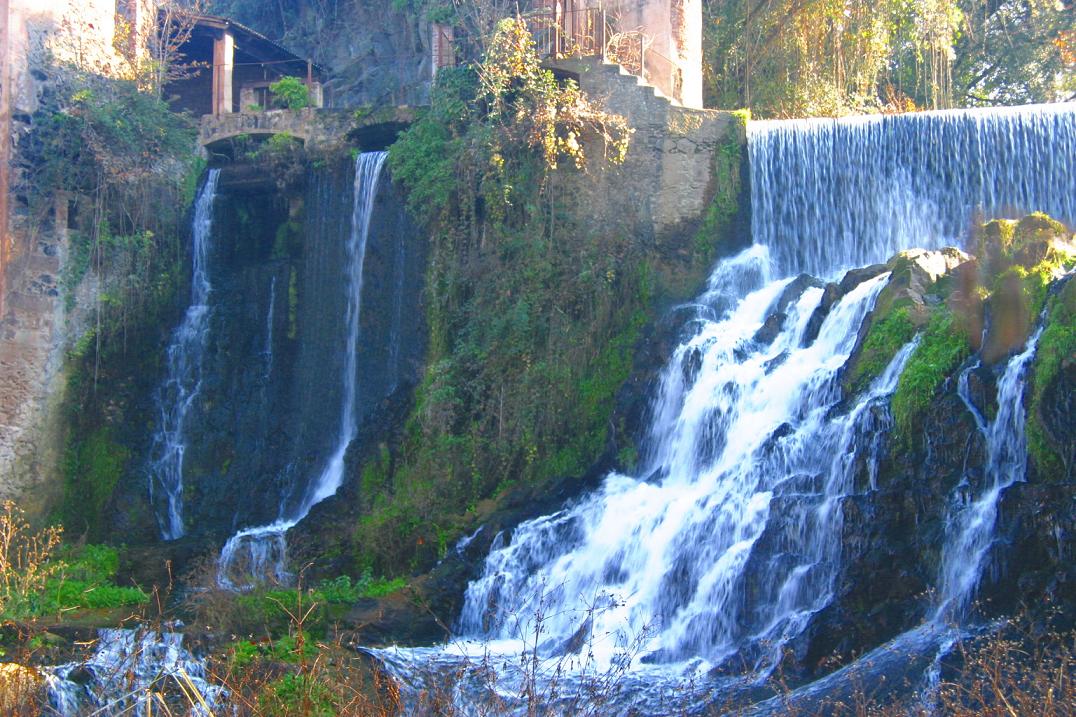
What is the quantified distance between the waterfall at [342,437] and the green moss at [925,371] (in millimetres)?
8154

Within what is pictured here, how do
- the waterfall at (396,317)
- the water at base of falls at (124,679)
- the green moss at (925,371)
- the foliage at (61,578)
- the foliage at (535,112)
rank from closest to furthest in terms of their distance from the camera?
1. the water at base of falls at (124,679)
2. the green moss at (925,371)
3. the foliage at (61,578)
4. the foliage at (535,112)
5. the waterfall at (396,317)

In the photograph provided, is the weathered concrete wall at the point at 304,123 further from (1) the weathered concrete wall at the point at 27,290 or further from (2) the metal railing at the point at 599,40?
(1) the weathered concrete wall at the point at 27,290

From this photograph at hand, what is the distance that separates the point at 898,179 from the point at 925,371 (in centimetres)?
668

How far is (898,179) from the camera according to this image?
20.0m

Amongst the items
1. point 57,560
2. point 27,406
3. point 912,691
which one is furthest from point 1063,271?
point 27,406

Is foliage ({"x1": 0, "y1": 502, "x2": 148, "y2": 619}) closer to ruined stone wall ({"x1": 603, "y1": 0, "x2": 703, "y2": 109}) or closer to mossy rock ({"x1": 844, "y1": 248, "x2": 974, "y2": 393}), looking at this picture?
mossy rock ({"x1": 844, "y1": 248, "x2": 974, "y2": 393})

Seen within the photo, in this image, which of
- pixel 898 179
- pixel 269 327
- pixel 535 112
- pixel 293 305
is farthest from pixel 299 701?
pixel 269 327

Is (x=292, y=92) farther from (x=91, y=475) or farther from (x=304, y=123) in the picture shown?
(x=91, y=475)

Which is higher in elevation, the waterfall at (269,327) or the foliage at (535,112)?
the foliage at (535,112)

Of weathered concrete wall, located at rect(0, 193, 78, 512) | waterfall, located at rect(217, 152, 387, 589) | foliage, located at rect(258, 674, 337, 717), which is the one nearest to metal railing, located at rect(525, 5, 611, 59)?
waterfall, located at rect(217, 152, 387, 589)

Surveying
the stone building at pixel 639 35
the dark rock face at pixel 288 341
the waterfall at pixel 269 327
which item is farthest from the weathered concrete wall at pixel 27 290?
the stone building at pixel 639 35

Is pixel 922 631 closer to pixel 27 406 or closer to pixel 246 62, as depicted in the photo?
pixel 27 406

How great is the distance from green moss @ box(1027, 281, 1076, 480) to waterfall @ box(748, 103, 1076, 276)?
19.7 feet

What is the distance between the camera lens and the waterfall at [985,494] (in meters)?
12.4
